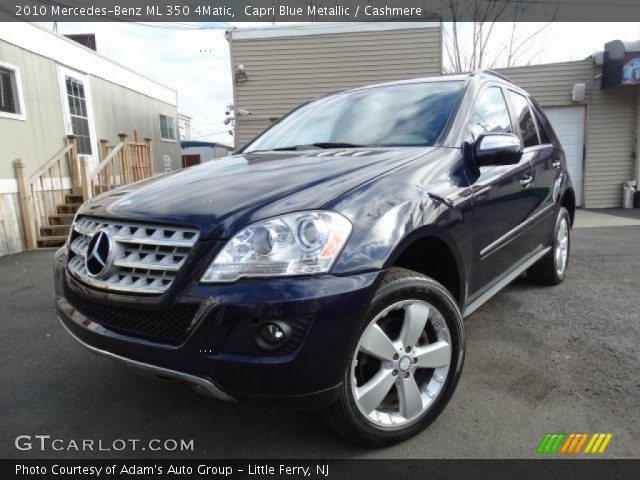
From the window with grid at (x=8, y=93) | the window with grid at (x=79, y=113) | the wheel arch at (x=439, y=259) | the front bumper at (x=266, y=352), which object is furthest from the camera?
the window with grid at (x=79, y=113)

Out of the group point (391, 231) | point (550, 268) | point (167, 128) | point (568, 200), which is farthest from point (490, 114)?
point (167, 128)

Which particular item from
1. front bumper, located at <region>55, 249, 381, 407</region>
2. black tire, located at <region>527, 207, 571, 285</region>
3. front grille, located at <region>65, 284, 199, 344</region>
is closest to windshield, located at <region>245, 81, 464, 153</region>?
front bumper, located at <region>55, 249, 381, 407</region>

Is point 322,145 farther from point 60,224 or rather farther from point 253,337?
point 60,224

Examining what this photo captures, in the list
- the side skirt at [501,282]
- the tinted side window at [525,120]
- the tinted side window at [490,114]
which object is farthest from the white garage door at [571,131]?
the tinted side window at [490,114]

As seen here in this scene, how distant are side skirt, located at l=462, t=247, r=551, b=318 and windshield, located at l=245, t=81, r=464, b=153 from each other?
0.95 meters

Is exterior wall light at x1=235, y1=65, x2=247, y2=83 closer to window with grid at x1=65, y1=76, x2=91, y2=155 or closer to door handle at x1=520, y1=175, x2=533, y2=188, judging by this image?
window with grid at x1=65, y1=76, x2=91, y2=155

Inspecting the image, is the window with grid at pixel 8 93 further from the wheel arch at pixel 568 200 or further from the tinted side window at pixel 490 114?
the wheel arch at pixel 568 200

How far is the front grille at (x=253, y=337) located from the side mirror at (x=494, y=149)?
4.72ft

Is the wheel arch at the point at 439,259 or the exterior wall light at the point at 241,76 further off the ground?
the exterior wall light at the point at 241,76

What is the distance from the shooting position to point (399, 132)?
275cm

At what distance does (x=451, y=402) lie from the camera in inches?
96.3

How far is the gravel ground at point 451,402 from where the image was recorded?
2.11 m

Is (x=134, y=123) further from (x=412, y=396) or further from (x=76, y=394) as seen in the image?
(x=412, y=396)

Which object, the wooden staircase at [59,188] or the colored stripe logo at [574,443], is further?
the wooden staircase at [59,188]
